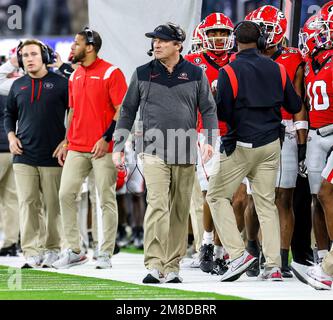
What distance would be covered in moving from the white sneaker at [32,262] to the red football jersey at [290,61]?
9.52 feet

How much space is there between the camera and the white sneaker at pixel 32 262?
11758mm

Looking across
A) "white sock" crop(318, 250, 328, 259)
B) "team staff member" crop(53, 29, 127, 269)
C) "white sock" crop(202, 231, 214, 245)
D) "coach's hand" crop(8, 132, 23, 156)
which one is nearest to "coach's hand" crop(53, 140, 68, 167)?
"team staff member" crop(53, 29, 127, 269)

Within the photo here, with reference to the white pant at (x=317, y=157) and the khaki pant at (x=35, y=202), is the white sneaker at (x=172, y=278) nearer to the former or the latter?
the white pant at (x=317, y=157)

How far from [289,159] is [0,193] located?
193 inches

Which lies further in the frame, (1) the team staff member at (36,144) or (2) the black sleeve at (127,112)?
(1) the team staff member at (36,144)

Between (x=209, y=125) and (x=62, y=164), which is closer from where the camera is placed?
(x=209, y=125)

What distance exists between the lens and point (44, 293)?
29.4 feet

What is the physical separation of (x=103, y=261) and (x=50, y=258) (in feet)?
1.76

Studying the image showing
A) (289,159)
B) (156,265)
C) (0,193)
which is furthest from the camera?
(0,193)

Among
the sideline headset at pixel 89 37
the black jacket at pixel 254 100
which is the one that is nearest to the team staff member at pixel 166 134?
the black jacket at pixel 254 100

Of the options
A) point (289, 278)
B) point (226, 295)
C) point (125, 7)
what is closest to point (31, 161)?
point (125, 7)

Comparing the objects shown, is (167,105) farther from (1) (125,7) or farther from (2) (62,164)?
(1) (125,7)

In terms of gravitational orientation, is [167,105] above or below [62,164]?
above

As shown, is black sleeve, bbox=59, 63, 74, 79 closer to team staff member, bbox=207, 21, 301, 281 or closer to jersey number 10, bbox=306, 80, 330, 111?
team staff member, bbox=207, 21, 301, 281
